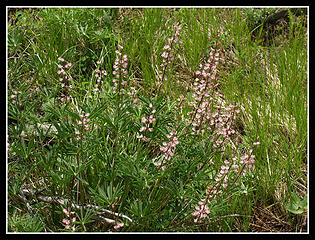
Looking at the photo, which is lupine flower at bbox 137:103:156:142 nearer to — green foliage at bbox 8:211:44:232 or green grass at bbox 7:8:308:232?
green grass at bbox 7:8:308:232

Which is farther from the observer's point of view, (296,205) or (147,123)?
(296,205)

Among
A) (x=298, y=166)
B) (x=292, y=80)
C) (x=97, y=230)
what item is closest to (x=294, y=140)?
(x=298, y=166)

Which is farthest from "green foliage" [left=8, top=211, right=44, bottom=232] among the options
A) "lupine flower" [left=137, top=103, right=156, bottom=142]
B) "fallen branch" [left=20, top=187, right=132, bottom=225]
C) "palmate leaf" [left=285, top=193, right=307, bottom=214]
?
"palmate leaf" [left=285, top=193, right=307, bottom=214]

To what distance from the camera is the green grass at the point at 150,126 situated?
2197mm

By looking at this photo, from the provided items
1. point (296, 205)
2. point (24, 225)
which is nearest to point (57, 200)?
point (24, 225)

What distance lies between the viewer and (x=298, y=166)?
2922mm

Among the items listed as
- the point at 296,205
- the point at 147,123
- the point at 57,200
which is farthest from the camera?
the point at 296,205

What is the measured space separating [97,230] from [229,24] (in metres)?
2.93

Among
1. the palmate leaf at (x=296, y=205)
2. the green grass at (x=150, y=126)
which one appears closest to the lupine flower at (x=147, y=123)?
the green grass at (x=150, y=126)

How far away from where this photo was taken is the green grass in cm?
220

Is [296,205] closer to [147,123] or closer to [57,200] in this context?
[147,123]

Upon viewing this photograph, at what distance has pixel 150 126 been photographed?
2266 mm

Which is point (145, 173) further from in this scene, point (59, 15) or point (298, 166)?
point (59, 15)

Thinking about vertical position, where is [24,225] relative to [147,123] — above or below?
below
